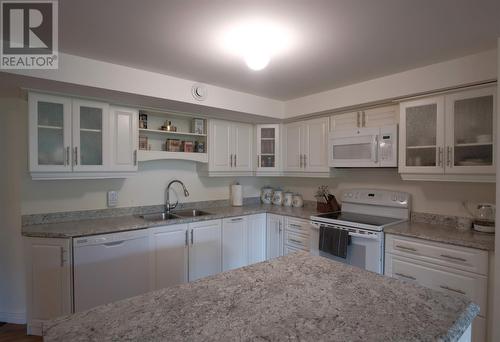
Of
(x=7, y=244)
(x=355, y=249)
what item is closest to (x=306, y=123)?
(x=355, y=249)

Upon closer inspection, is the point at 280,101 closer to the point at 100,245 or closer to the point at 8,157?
the point at 100,245

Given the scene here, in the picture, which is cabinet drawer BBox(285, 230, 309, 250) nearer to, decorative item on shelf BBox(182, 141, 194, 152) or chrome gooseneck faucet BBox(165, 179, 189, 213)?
chrome gooseneck faucet BBox(165, 179, 189, 213)

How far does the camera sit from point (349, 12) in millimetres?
1491

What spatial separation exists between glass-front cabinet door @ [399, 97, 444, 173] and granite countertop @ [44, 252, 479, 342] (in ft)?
5.02

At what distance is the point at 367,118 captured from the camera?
2.90 m

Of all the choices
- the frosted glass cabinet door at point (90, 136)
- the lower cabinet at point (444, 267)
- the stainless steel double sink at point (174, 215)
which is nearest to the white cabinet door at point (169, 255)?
the stainless steel double sink at point (174, 215)

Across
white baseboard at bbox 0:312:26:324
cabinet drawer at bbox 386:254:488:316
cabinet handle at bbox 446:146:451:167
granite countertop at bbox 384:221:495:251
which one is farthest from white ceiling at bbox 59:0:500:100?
white baseboard at bbox 0:312:26:324

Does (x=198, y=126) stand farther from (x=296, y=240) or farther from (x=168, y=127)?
(x=296, y=240)

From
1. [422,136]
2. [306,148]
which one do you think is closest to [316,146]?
[306,148]

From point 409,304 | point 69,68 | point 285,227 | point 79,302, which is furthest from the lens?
point 285,227

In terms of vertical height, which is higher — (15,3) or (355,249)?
(15,3)

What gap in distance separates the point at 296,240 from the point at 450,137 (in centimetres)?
180

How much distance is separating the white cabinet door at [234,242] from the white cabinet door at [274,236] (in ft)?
1.06

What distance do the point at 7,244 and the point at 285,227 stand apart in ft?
9.20
